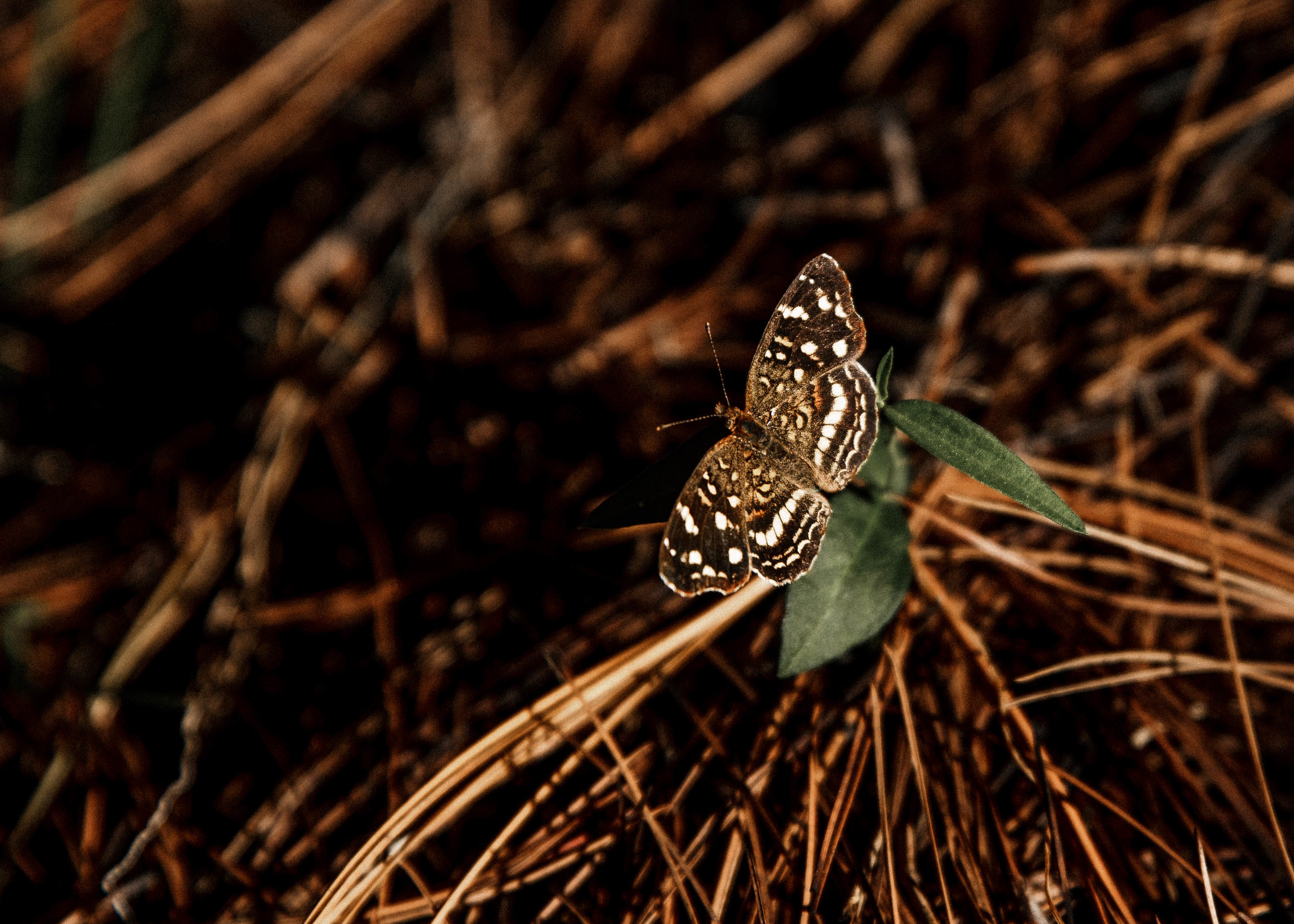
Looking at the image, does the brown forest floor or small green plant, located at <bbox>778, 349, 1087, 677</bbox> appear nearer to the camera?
small green plant, located at <bbox>778, 349, 1087, 677</bbox>

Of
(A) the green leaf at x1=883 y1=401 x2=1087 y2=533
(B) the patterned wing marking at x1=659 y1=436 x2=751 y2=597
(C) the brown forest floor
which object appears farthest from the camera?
(C) the brown forest floor

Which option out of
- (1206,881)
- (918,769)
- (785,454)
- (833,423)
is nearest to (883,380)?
(833,423)

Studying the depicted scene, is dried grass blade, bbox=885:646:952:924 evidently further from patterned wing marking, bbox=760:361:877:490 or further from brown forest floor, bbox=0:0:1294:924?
patterned wing marking, bbox=760:361:877:490

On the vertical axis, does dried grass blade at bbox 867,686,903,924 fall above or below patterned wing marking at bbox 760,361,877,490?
below

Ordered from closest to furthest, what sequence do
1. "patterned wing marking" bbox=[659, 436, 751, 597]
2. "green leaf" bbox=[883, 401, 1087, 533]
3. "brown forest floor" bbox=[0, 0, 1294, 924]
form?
"green leaf" bbox=[883, 401, 1087, 533], "patterned wing marking" bbox=[659, 436, 751, 597], "brown forest floor" bbox=[0, 0, 1294, 924]

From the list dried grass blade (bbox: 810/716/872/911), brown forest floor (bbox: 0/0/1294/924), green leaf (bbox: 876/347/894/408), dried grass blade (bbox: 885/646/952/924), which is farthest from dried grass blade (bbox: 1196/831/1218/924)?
green leaf (bbox: 876/347/894/408)

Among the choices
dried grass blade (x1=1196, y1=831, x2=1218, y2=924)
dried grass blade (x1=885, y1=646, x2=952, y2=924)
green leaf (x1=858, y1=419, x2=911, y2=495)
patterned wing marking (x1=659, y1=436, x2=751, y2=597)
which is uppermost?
patterned wing marking (x1=659, y1=436, x2=751, y2=597)

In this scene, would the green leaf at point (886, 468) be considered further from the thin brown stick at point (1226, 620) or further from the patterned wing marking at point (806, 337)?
the thin brown stick at point (1226, 620)

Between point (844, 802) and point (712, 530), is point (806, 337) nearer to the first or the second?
point (712, 530)
